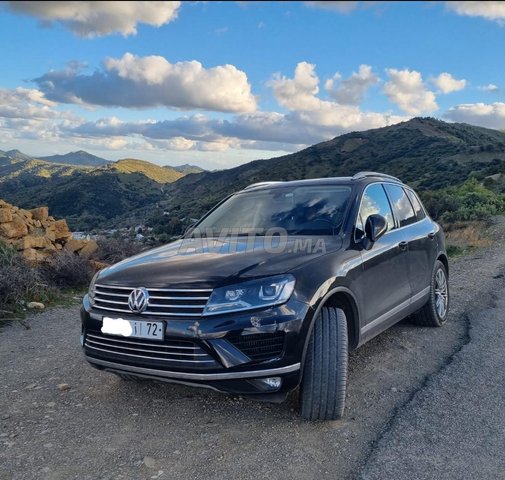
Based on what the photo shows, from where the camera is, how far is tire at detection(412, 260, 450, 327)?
545 centimetres

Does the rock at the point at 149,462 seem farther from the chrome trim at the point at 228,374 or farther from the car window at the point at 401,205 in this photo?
the car window at the point at 401,205

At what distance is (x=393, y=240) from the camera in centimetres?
455

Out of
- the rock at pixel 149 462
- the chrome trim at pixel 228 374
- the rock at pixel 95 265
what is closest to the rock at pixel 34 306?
the rock at pixel 95 265

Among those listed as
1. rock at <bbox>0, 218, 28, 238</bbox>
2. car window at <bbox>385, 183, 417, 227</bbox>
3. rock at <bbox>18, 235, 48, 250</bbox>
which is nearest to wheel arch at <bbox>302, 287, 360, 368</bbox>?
car window at <bbox>385, 183, 417, 227</bbox>

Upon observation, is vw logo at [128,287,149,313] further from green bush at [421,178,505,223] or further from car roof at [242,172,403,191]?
green bush at [421,178,505,223]

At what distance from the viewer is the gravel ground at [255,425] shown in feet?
9.23

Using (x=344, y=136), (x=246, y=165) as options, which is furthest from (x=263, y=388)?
(x=246, y=165)

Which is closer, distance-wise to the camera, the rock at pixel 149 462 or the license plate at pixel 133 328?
the rock at pixel 149 462

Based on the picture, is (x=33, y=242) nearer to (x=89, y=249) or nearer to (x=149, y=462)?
(x=89, y=249)

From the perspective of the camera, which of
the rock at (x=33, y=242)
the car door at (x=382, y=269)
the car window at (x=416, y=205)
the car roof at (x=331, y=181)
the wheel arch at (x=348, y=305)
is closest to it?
the wheel arch at (x=348, y=305)

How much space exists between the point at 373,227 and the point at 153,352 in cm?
195

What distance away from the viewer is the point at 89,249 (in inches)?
378

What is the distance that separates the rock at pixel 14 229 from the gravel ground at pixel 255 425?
14.3 ft

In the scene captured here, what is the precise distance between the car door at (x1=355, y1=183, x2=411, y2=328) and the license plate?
5.19 ft
